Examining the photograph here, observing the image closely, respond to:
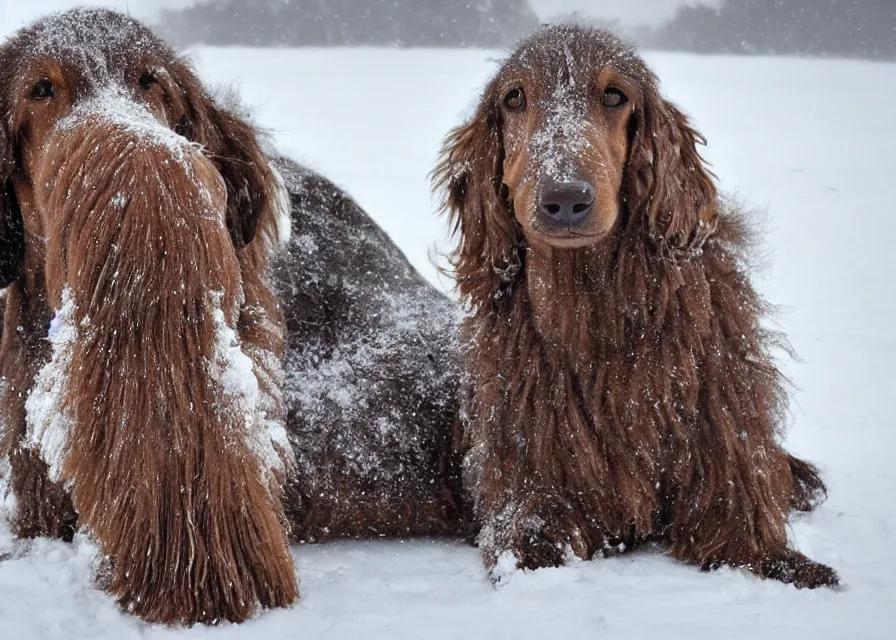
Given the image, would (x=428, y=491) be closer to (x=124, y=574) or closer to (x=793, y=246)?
(x=124, y=574)

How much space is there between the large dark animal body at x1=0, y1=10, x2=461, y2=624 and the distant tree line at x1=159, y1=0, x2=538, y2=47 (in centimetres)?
1101

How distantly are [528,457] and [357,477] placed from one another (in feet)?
2.19

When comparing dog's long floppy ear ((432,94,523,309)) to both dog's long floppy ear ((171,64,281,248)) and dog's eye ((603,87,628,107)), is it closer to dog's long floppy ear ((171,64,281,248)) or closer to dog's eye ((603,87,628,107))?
dog's eye ((603,87,628,107))

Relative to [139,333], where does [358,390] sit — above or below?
below

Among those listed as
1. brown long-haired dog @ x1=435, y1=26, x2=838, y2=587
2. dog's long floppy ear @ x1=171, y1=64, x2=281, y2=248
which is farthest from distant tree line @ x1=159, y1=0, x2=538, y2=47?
dog's long floppy ear @ x1=171, y1=64, x2=281, y2=248

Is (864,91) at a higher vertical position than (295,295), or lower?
higher

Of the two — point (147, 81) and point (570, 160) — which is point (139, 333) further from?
point (570, 160)

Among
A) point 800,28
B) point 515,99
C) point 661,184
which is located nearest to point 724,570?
point 661,184

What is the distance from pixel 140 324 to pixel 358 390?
4.12 ft

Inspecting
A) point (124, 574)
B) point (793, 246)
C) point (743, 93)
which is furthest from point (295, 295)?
point (743, 93)

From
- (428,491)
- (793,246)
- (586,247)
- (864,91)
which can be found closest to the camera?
(586,247)

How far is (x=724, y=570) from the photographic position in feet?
10.4

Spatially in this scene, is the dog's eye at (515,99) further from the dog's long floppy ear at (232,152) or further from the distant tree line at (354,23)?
the distant tree line at (354,23)

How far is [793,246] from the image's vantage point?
8.41 metres
